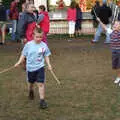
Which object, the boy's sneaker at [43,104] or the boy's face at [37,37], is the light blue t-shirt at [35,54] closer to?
the boy's face at [37,37]

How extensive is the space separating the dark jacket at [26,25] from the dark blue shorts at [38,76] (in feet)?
9.61

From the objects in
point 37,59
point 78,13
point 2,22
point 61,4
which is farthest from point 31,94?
point 61,4

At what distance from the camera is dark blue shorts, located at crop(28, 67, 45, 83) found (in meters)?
9.05

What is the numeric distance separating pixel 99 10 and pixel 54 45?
6.96ft

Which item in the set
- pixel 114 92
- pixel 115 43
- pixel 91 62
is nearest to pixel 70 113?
pixel 114 92

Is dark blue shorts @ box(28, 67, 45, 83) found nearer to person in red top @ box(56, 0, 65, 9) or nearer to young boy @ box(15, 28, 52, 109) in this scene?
young boy @ box(15, 28, 52, 109)

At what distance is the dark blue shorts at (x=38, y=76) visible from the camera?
9.05 metres

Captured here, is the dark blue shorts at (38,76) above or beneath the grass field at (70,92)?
above

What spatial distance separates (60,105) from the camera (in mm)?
9125

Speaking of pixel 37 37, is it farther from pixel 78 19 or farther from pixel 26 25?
pixel 78 19

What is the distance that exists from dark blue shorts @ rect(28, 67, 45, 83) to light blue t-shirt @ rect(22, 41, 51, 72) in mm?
62

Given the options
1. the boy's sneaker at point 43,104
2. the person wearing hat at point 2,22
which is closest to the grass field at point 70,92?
the boy's sneaker at point 43,104

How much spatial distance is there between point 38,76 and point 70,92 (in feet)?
4.33

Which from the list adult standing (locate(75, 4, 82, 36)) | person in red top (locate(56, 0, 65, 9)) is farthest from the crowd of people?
person in red top (locate(56, 0, 65, 9))
